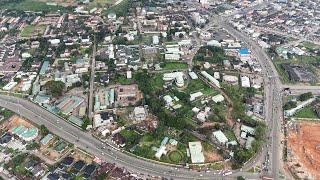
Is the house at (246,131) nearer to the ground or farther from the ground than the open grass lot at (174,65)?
nearer to the ground

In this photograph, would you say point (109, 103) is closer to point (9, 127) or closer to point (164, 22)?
point (9, 127)

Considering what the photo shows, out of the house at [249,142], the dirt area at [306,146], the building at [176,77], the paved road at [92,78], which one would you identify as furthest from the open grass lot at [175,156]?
the building at [176,77]

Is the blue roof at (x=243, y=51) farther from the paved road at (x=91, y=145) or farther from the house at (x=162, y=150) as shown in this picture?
the paved road at (x=91, y=145)

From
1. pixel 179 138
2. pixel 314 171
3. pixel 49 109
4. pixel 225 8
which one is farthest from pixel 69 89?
pixel 225 8

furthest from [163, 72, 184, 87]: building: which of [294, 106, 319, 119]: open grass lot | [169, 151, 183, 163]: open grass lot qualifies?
[294, 106, 319, 119]: open grass lot

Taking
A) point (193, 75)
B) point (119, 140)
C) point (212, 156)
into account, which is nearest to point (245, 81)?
point (193, 75)

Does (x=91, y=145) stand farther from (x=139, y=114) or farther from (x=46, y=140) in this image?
(x=139, y=114)
